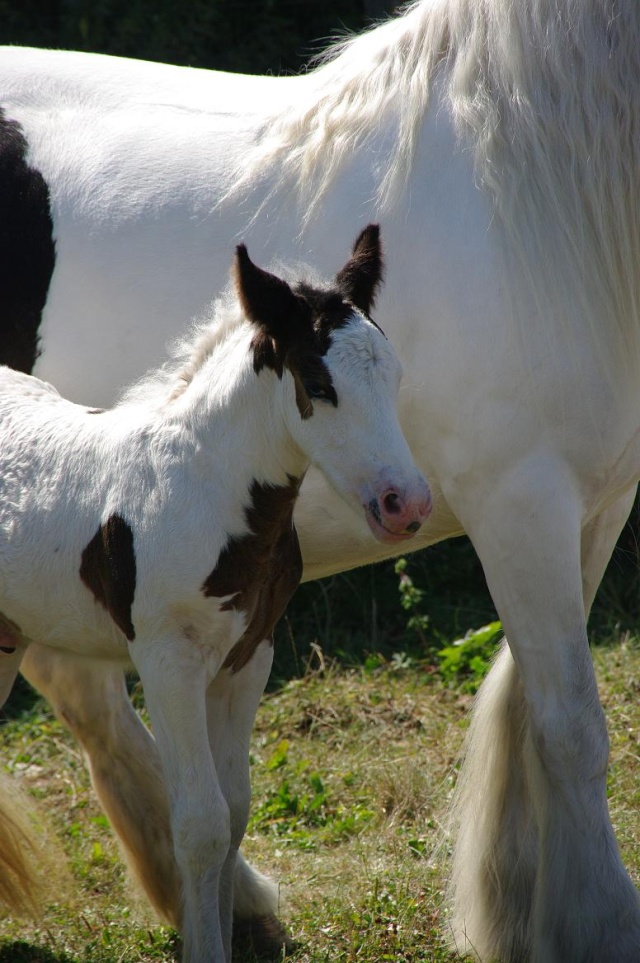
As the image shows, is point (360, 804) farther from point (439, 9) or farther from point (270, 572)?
point (439, 9)

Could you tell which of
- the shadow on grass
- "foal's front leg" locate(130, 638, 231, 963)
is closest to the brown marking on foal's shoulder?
"foal's front leg" locate(130, 638, 231, 963)

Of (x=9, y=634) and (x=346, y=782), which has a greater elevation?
(x=9, y=634)

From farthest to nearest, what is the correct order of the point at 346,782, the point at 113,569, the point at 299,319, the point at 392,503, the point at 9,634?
the point at 346,782 < the point at 9,634 < the point at 113,569 < the point at 299,319 < the point at 392,503

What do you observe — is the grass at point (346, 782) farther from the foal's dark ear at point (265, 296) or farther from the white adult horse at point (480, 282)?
the foal's dark ear at point (265, 296)

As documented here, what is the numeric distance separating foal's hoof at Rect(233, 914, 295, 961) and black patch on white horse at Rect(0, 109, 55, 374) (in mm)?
1601

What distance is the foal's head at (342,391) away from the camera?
2139 mm

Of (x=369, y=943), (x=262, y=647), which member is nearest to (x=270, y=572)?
(x=262, y=647)

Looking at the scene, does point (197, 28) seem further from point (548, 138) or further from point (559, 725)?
point (559, 725)

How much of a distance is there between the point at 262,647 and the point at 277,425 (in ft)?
1.97

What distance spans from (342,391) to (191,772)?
88 centimetres

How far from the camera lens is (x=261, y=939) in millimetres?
3098

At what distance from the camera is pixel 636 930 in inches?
104

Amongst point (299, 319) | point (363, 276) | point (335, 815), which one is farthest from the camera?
point (335, 815)

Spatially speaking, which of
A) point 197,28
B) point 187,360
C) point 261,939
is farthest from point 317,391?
point 197,28
